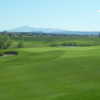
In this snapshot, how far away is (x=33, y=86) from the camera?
22.8 meters

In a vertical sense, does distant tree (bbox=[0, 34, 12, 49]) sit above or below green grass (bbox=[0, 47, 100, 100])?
above

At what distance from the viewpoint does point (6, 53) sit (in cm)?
5947

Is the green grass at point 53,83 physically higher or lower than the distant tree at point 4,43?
lower

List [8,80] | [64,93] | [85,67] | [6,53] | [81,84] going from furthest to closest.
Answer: [6,53], [85,67], [8,80], [81,84], [64,93]

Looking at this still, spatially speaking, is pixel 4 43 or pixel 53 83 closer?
pixel 53 83

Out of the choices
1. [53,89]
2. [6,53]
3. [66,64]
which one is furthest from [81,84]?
[6,53]

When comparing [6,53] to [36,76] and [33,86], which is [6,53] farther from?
[33,86]

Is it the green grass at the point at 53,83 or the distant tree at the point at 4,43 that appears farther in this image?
the distant tree at the point at 4,43

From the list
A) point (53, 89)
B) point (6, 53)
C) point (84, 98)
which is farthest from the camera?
point (6, 53)

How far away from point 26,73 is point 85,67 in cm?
899

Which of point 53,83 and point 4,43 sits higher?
point 4,43

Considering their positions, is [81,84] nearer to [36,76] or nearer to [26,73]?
[36,76]

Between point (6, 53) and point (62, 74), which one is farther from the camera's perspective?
point (6, 53)

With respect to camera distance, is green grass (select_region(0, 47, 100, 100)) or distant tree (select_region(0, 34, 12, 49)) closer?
green grass (select_region(0, 47, 100, 100))
